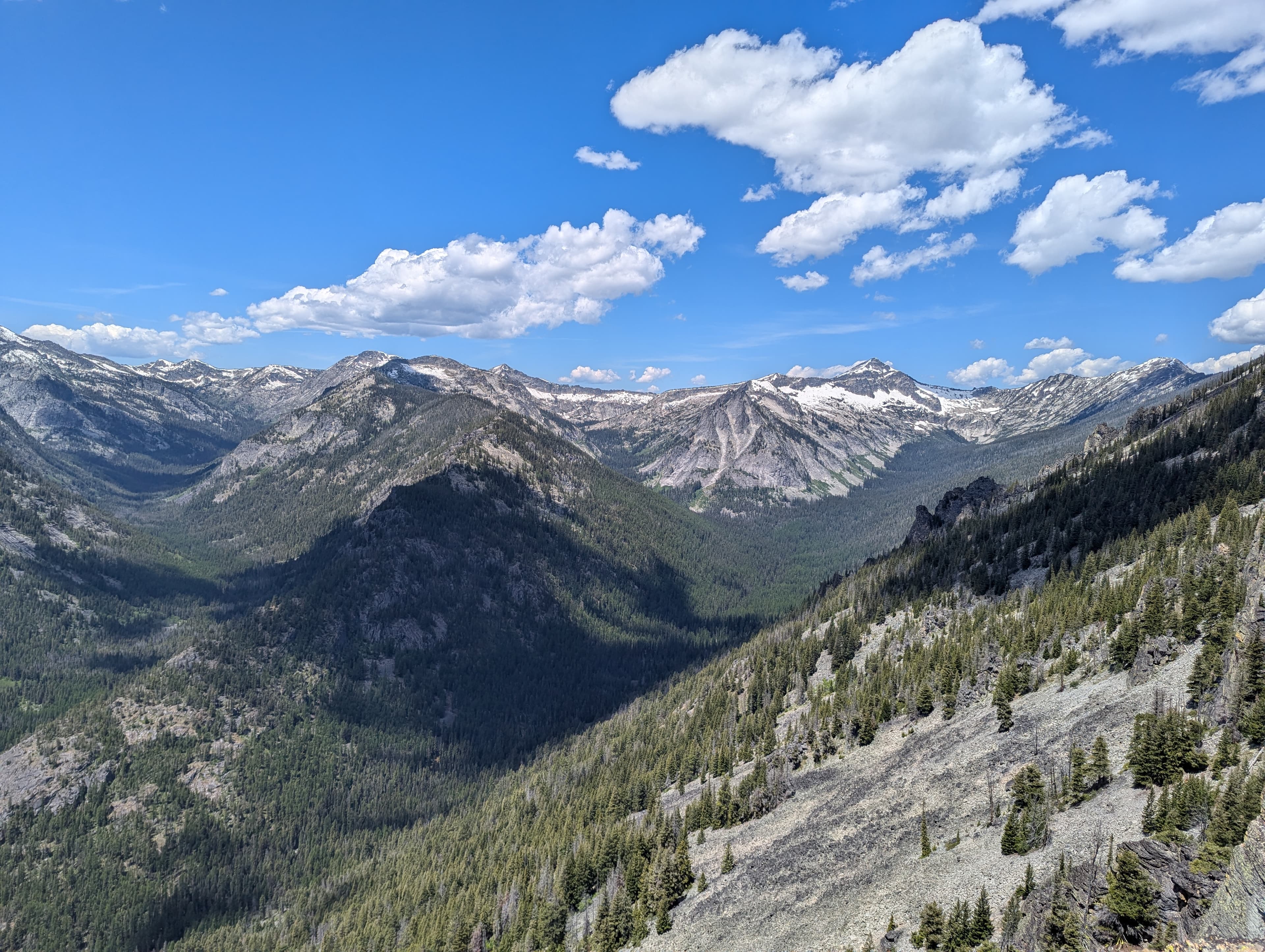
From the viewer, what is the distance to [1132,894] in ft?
114

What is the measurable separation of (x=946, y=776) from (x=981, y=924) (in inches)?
1028

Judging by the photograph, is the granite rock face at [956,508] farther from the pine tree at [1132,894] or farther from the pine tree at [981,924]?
the pine tree at [1132,894]

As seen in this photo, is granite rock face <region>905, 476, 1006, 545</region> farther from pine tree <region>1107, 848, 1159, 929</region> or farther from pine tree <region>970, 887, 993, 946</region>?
pine tree <region>1107, 848, 1159, 929</region>

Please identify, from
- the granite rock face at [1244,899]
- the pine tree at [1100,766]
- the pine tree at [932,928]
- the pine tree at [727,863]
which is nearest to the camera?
the granite rock face at [1244,899]

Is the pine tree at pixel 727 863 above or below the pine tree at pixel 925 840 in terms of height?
below

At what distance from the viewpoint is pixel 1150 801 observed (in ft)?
133

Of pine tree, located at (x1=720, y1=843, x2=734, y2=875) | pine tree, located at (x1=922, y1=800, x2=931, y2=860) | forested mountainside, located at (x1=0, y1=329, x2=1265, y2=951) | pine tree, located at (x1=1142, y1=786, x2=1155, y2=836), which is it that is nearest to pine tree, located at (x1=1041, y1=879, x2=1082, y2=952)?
forested mountainside, located at (x1=0, y1=329, x2=1265, y2=951)

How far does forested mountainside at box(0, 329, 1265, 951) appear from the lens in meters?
46.4

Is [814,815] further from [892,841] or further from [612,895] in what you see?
[612,895]

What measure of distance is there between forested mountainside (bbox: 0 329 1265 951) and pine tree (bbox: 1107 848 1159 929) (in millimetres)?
128

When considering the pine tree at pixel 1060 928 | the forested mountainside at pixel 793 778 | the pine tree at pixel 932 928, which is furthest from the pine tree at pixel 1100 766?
the pine tree at pixel 932 928

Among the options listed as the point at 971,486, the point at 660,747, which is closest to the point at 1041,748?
the point at 660,747

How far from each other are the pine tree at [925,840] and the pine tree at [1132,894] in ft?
59.6

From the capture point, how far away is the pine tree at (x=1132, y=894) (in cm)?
3406
